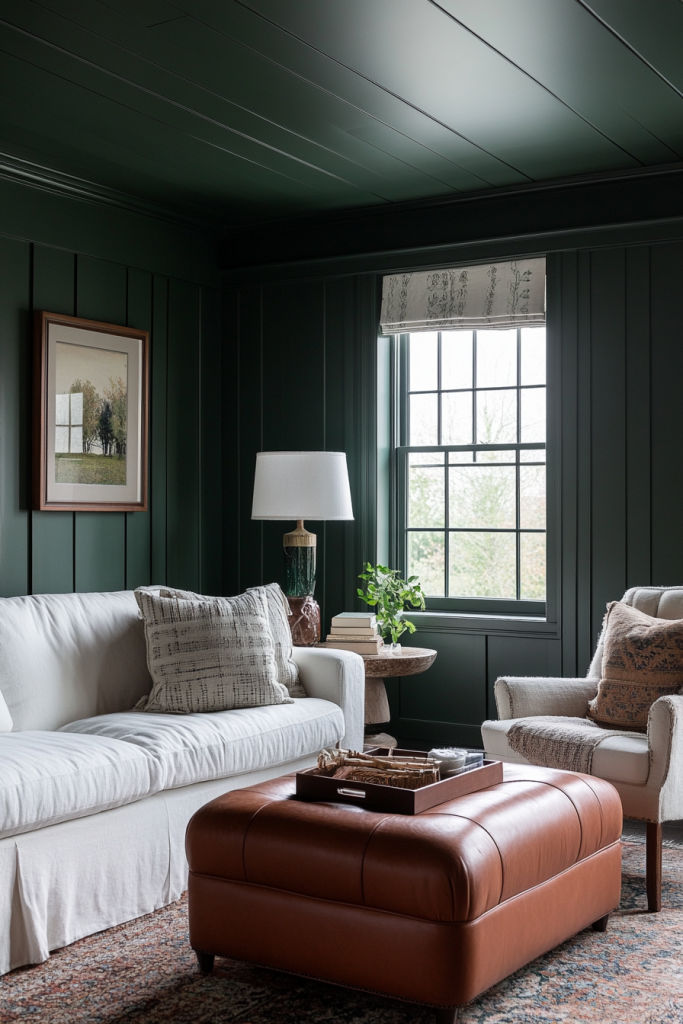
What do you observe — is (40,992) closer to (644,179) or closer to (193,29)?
(193,29)

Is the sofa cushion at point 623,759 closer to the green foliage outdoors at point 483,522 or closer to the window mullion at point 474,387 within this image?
the green foliage outdoors at point 483,522

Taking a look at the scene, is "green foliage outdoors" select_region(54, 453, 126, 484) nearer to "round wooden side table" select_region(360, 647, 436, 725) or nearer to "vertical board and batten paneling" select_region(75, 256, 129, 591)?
"vertical board and batten paneling" select_region(75, 256, 129, 591)

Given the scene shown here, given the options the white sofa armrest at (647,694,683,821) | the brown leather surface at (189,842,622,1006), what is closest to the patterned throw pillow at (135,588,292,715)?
the brown leather surface at (189,842,622,1006)

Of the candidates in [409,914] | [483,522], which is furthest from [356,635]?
[409,914]

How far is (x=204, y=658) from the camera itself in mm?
3564

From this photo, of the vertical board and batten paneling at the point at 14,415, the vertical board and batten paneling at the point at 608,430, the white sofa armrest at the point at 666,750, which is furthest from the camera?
the vertical board and batten paneling at the point at 608,430

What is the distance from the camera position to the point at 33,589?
4281 millimetres

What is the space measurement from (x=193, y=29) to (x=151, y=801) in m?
2.34

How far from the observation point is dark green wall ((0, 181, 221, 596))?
13.8ft

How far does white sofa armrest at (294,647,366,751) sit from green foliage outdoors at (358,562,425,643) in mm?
753

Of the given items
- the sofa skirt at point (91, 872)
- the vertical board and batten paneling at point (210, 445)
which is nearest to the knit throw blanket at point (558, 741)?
the sofa skirt at point (91, 872)

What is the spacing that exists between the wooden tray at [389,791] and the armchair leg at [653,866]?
64 cm

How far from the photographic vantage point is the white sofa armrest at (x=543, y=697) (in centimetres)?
354

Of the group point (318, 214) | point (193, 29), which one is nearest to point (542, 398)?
point (318, 214)
